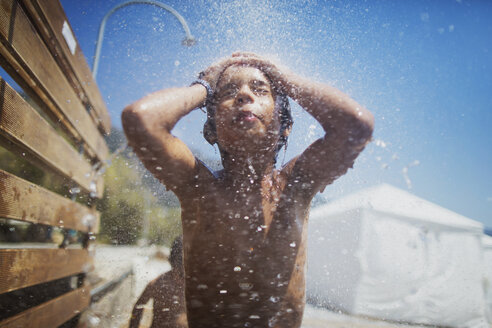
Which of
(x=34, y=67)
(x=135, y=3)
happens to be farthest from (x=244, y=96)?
(x=135, y=3)

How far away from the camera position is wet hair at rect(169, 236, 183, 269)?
347cm

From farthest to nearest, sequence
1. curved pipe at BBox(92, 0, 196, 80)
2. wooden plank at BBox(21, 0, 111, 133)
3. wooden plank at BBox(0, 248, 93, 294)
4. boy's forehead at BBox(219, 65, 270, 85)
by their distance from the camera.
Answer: curved pipe at BBox(92, 0, 196, 80)
wooden plank at BBox(21, 0, 111, 133)
boy's forehead at BBox(219, 65, 270, 85)
wooden plank at BBox(0, 248, 93, 294)

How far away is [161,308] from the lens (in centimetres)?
309

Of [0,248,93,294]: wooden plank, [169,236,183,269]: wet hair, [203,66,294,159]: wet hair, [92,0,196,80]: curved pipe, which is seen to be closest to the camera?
[0,248,93,294]: wooden plank

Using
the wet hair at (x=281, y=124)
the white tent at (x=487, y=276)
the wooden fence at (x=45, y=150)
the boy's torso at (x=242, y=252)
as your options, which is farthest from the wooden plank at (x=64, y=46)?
the white tent at (x=487, y=276)

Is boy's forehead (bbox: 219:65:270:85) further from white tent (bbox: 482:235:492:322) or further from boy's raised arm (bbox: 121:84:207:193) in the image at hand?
white tent (bbox: 482:235:492:322)

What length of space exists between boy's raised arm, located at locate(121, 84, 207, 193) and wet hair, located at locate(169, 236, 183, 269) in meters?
1.77

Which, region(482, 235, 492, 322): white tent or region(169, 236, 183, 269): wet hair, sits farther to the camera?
region(482, 235, 492, 322): white tent

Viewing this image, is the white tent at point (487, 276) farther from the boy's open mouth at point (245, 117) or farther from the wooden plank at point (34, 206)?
the wooden plank at point (34, 206)

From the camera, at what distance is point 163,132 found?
1.74 meters

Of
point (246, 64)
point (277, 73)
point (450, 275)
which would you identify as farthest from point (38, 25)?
point (450, 275)

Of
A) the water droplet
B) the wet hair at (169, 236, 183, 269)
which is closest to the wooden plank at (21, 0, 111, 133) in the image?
the wet hair at (169, 236, 183, 269)

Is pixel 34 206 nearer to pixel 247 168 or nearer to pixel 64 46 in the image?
pixel 64 46

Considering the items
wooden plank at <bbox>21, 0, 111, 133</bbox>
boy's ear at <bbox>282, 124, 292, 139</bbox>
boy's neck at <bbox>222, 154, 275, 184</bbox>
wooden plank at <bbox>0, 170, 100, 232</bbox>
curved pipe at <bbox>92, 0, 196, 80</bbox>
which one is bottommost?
wooden plank at <bbox>0, 170, 100, 232</bbox>
